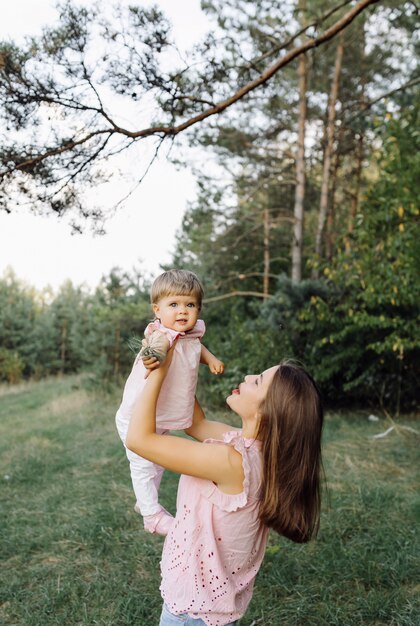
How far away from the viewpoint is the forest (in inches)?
123

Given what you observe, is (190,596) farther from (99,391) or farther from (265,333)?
(99,391)

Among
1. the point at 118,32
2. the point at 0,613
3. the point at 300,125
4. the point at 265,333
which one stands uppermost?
the point at 300,125

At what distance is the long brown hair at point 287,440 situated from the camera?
1595 millimetres

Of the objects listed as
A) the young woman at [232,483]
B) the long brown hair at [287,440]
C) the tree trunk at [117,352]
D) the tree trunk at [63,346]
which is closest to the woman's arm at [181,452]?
the young woman at [232,483]

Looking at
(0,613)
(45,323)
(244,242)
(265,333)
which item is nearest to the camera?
(0,613)

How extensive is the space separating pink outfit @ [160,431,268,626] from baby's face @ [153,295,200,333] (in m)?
0.52

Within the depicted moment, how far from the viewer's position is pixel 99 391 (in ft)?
46.2

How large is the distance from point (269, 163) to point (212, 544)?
33.6 feet

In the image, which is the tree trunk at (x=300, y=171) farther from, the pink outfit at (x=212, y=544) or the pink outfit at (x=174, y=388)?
the pink outfit at (x=212, y=544)

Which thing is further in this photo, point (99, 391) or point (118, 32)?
point (99, 391)

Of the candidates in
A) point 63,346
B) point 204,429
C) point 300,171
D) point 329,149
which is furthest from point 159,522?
point 63,346

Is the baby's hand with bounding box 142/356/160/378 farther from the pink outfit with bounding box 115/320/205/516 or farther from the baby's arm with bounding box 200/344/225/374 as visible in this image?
the baby's arm with bounding box 200/344/225/374

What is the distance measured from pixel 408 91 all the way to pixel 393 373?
4567mm

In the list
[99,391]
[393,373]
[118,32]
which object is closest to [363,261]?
[393,373]
